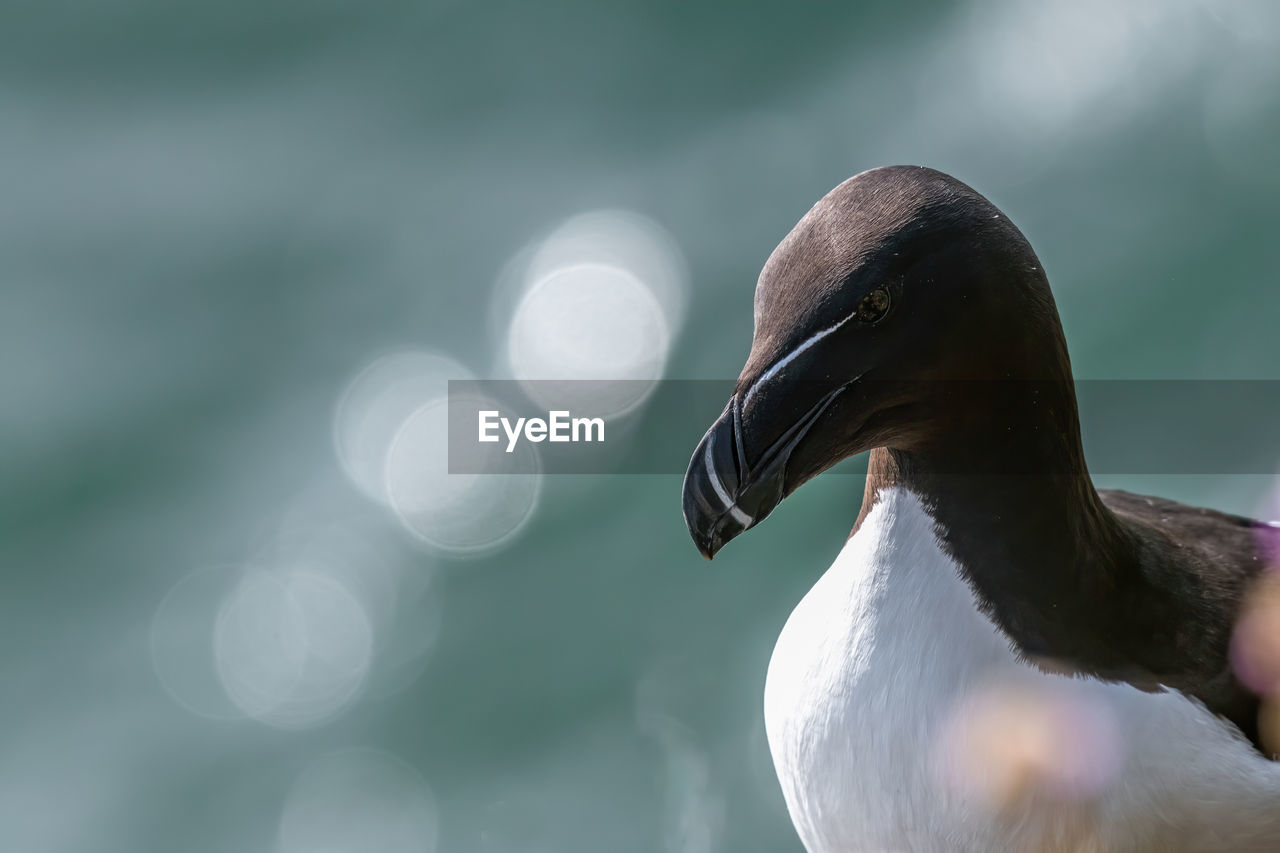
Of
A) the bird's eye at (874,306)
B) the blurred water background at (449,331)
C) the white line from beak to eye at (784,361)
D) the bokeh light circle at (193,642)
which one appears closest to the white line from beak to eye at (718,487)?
the white line from beak to eye at (784,361)

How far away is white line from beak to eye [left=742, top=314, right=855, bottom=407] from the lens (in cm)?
267

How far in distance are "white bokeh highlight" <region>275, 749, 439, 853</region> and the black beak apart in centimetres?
207

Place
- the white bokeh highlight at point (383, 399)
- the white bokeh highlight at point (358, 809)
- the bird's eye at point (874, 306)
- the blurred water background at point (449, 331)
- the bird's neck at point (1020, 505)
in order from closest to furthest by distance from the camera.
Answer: the bird's eye at point (874, 306)
the bird's neck at point (1020, 505)
the white bokeh highlight at point (358, 809)
the blurred water background at point (449, 331)
the white bokeh highlight at point (383, 399)

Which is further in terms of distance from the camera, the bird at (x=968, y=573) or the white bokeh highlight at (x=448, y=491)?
the white bokeh highlight at (x=448, y=491)

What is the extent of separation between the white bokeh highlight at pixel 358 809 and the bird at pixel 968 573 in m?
1.61

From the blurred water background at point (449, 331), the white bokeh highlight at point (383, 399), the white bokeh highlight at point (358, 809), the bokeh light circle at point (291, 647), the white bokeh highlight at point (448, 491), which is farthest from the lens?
the white bokeh highlight at point (383, 399)

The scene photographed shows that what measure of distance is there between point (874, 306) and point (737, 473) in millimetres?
402

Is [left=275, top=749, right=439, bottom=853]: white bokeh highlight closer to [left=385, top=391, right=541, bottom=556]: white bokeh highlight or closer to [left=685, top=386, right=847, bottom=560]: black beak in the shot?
[left=385, top=391, right=541, bottom=556]: white bokeh highlight

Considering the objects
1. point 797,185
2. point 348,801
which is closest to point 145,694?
point 348,801

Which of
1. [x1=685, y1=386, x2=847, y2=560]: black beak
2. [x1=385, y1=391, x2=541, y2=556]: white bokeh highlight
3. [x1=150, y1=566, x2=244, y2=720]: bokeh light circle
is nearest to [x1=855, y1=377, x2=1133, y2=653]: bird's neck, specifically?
[x1=685, y1=386, x2=847, y2=560]: black beak

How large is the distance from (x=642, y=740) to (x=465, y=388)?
1.69 metres

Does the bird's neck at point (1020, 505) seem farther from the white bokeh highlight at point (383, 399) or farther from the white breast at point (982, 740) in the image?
the white bokeh highlight at point (383, 399)

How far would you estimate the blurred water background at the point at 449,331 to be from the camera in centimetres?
453

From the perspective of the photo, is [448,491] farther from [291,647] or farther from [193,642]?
[193,642]
